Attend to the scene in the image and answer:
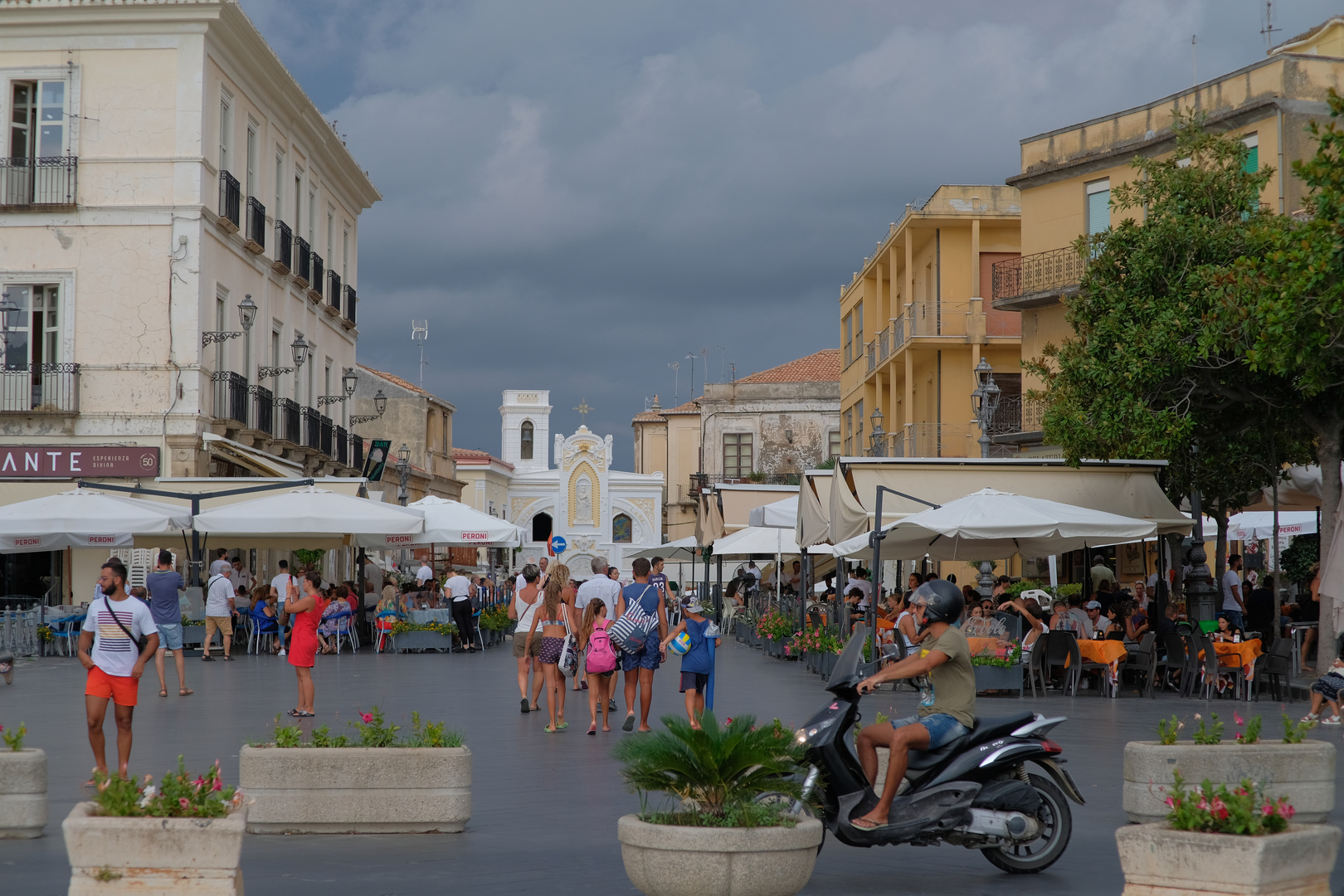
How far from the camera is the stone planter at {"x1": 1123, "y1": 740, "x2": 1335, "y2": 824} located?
323 inches

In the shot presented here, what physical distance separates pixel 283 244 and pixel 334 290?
5924 mm

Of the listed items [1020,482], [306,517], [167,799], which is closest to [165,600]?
[306,517]

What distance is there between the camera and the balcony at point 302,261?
34.5 metres

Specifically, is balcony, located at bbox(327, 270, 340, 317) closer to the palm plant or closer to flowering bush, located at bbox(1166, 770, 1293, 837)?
the palm plant

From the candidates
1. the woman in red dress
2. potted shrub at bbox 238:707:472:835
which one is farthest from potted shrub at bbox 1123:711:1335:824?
the woman in red dress

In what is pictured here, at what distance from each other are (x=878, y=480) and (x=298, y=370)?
1946 cm

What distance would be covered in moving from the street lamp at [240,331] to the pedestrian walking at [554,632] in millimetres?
13536

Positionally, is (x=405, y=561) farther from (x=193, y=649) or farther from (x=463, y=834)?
(x=463, y=834)

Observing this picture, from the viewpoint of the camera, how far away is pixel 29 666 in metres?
22.0

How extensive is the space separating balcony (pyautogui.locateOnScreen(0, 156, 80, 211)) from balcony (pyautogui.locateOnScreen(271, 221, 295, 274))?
567 cm

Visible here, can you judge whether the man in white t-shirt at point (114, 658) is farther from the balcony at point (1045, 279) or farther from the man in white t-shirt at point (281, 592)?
the balcony at point (1045, 279)

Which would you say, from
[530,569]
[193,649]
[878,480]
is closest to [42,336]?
[193,649]

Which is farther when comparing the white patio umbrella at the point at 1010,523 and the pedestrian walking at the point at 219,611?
the pedestrian walking at the point at 219,611

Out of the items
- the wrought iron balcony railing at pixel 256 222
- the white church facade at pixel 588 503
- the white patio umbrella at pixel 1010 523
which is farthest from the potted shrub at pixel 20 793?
the white church facade at pixel 588 503
